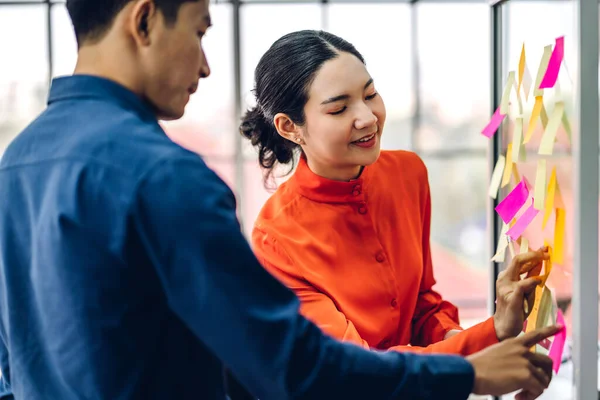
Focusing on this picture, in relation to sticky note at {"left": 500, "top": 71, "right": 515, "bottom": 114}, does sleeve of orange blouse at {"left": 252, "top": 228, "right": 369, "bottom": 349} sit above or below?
below

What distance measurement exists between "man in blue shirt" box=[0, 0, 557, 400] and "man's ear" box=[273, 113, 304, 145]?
0.59m

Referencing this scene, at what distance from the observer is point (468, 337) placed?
4.39 ft

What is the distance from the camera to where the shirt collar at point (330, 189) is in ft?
5.01

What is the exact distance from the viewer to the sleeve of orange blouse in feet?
4.55

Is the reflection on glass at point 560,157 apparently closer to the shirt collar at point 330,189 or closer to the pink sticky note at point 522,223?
the pink sticky note at point 522,223

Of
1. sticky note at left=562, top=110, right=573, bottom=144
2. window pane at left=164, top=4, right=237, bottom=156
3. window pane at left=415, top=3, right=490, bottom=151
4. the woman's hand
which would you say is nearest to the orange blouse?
the woman's hand

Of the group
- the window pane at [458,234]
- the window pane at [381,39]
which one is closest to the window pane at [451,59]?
the window pane at [381,39]

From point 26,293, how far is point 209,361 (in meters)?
0.23

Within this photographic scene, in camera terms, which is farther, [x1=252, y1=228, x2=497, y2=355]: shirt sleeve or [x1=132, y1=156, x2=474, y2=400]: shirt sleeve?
[x1=252, y1=228, x2=497, y2=355]: shirt sleeve

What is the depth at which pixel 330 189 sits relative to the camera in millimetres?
1530

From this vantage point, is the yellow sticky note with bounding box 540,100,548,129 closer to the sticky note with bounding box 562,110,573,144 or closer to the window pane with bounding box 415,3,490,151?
the sticky note with bounding box 562,110,573,144

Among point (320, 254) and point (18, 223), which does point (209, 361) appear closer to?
point (18, 223)

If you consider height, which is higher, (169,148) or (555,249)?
(169,148)

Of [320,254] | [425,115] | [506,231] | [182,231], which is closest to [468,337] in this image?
[506,231]
